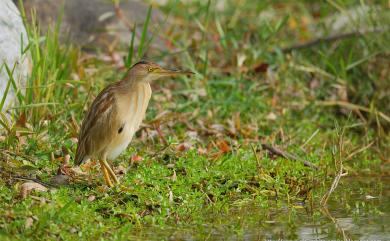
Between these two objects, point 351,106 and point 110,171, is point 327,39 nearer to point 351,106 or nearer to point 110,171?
point 351,106

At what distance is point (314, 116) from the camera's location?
8648mm

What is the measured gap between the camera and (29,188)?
5621 millimetres

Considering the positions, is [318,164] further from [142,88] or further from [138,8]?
[138,8]

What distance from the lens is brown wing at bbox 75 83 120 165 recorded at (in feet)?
19.7

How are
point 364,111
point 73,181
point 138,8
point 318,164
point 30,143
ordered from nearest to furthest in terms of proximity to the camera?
point 73,181
point 30,143
point 318,164
point 364,111
point 138,8

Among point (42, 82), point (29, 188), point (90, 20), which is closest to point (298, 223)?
point (29, 188)

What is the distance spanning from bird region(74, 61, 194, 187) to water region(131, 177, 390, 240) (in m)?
0.80

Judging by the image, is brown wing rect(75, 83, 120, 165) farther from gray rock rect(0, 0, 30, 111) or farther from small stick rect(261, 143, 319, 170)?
small stick rect(261, 143, 319, 170)

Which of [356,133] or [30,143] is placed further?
[356,133]

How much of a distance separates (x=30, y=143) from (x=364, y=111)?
11.9 feet

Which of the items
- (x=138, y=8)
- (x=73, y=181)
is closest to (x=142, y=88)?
(x=73, y=181)

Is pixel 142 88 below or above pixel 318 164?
above

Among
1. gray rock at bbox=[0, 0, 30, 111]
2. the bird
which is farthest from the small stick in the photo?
gray rock at bbox=[0, 0, 30, 111]

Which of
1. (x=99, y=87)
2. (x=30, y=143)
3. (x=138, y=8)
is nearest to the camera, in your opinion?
(x=30, y=143)
